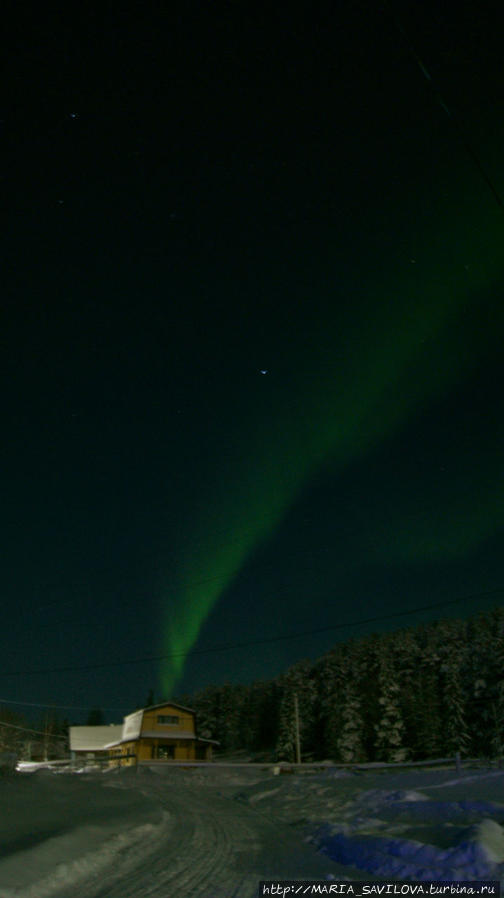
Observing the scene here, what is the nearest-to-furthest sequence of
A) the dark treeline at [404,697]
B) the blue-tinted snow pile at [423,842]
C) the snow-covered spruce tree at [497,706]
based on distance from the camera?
the blue-tinted snow pile at [423,842] < the snow-covered spruce tree at [497,706] < the dark treeline at [404,697]

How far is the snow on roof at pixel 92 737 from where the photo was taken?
97.1m

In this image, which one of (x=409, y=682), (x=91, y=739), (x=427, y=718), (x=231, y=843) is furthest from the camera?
(x=91, y=739)

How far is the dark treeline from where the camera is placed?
181ft

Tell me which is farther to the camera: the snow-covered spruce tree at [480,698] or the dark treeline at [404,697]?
the dark treeline at [404,697]

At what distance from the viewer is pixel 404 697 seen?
61.8 m

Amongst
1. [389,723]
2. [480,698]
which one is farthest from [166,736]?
[480,698]

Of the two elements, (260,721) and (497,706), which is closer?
(497,706)

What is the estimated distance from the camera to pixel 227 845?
10211 mm

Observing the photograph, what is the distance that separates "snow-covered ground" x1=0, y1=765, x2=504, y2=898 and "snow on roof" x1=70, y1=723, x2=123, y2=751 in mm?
89244

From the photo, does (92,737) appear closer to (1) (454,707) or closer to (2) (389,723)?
(2) (389,723)

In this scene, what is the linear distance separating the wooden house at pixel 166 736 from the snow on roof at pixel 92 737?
29.3m

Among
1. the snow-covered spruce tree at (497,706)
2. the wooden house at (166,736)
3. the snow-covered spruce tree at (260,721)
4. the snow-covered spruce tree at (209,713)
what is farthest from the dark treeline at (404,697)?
the snow-covered spruce tree at (209,713)

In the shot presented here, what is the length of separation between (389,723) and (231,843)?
5491 cm

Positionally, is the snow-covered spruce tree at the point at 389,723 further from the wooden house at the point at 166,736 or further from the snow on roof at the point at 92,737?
the snow on roof at the point at 92,737
